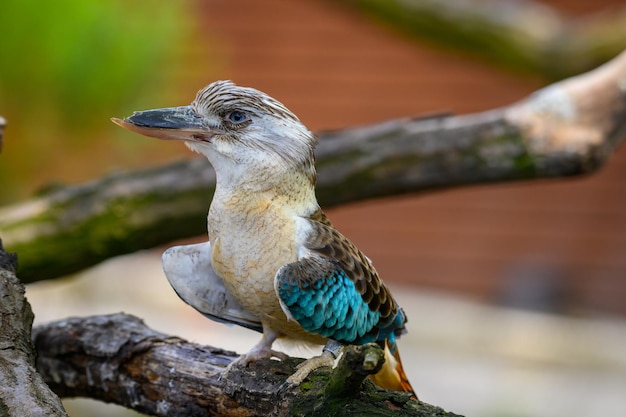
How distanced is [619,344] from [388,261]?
8.03 feet

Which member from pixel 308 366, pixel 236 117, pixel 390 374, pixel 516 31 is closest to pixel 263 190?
pixel 236 117

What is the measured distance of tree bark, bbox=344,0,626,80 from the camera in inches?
223

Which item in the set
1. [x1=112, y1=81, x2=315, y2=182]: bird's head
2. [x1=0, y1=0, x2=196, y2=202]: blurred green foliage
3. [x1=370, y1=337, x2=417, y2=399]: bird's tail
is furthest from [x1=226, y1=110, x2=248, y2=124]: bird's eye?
[x1=0, y1=0, x2=196, y2=202]: blurred green foliage

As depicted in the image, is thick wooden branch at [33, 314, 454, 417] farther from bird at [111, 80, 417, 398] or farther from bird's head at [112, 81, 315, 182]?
bird's head at [112, 81, 315, 182]

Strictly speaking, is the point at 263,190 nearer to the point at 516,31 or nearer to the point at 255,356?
the point at 255,356

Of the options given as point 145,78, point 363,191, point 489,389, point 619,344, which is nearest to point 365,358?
point 363,191

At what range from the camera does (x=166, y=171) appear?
3834 mm

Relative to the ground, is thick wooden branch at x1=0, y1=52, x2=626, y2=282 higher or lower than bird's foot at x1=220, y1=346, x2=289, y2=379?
higher

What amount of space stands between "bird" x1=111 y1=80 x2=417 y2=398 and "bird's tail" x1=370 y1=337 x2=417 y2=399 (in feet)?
0.34

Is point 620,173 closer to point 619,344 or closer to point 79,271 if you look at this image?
point 619,344

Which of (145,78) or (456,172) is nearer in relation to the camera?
(456,172)

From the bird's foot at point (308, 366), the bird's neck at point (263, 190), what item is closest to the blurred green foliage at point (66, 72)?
the bird's neck at point (263, 190)

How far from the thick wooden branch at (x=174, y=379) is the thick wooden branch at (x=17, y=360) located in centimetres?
39

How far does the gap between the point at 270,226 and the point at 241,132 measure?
29 cm
